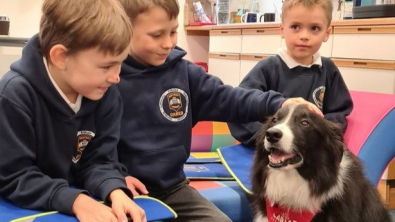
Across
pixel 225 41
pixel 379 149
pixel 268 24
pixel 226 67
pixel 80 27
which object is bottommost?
pixel 226 67

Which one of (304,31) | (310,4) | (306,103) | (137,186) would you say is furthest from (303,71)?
(137,186)

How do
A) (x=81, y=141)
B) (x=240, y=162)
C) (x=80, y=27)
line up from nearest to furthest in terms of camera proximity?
1. (x=80, y=27)
2. (x=81, y=141)
3. (x=240, y=162)

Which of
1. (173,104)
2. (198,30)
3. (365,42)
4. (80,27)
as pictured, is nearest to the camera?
(80,27)

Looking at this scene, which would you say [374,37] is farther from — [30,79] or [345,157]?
[30,79]

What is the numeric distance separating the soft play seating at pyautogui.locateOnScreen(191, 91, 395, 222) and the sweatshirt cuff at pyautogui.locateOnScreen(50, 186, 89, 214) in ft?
2.40

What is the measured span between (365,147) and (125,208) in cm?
117

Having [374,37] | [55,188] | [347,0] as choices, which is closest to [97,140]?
[55,188]

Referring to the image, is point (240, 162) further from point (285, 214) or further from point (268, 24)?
→ point (268, 24)

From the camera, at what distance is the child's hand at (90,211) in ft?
3.37

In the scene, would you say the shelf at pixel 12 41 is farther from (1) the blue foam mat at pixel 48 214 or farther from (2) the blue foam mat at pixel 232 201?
(1) the blue foam mat at pixel 48 214

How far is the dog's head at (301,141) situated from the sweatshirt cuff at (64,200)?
638mm

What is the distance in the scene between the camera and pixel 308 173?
1.46 m

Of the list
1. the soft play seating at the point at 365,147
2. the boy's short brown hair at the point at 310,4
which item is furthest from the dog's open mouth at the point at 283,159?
the boy's short brown hair at the point at 310,4

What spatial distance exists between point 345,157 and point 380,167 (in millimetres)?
394
